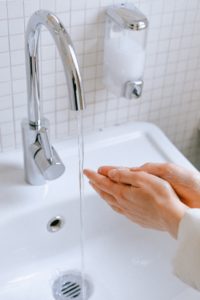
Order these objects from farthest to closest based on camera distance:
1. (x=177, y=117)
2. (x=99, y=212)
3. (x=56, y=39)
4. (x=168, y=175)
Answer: (x=177, y=117) < (x=99, y=212) < (x=168, y=175) < (x=56, y=39)

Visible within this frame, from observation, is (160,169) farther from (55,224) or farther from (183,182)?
(55,224)

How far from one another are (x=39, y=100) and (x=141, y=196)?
20cm

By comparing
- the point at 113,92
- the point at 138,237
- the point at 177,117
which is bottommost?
the point at 138,237

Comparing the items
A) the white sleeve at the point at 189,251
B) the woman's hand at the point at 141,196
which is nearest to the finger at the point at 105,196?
the woman's hand at the point at 141,196

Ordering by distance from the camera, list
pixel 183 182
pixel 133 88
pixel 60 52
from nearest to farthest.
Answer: pixel 60 52 → pixel 183 182 → pixel 133 88

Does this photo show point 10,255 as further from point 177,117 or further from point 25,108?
point 177,117

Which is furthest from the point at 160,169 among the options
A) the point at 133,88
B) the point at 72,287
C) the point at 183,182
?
the point at 72,287

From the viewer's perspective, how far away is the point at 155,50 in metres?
0.83

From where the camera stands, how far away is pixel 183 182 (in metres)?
0.66

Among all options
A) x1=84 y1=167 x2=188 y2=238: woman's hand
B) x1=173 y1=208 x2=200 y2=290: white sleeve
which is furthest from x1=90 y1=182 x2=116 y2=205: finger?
x1=173 y1=208 x2=200 y2=290: white sleeve

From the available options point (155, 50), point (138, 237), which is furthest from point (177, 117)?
point (138, 237)

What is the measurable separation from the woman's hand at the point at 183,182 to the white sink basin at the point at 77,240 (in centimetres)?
14

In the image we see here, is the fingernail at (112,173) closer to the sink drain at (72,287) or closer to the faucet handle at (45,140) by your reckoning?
the faucet handle at (45,140)

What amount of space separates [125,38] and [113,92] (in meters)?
0.09
